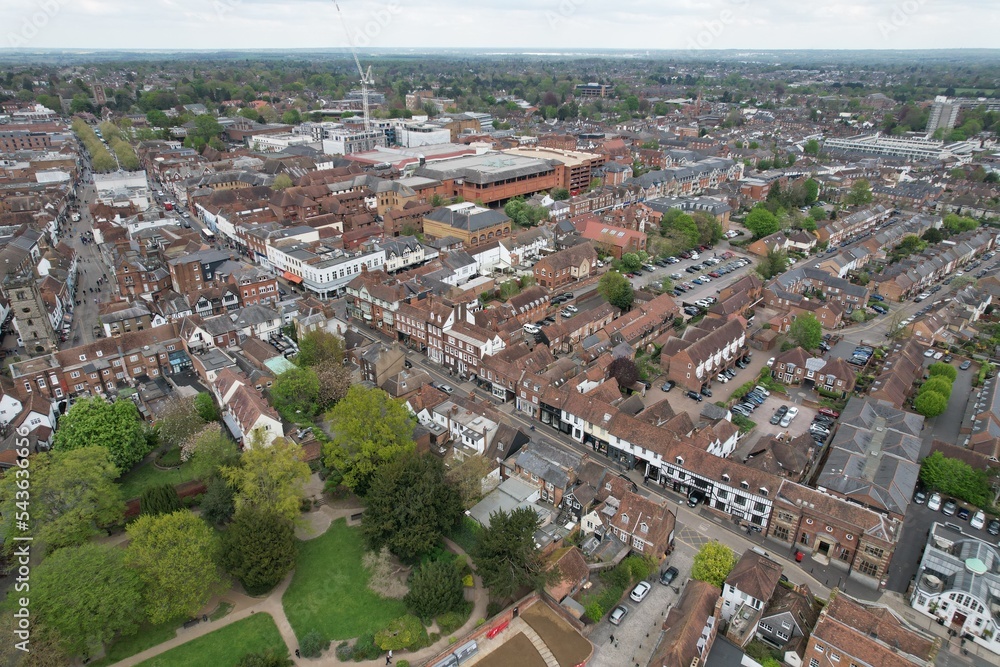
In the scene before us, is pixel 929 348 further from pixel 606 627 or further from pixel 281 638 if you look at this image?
pixel 281 638

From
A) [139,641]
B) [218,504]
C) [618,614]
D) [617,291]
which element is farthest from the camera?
[617,291]

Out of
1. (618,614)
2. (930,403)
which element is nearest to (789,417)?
(930,403)

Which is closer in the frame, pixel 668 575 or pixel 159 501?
pixel 668 575

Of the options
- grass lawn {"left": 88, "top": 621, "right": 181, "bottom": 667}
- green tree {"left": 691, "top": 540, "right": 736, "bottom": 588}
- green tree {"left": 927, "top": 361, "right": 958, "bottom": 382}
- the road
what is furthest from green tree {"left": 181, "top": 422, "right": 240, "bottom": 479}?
green tree {"left": 927, "top": 361, "right": 958, "bottom": 382}

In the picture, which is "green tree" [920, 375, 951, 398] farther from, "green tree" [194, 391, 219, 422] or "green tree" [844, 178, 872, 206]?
"green tree" [844, 178, 872, 206]

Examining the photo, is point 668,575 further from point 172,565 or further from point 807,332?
point 807,332

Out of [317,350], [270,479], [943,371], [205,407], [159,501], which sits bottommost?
[943,371]

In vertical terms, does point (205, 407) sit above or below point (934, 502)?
above

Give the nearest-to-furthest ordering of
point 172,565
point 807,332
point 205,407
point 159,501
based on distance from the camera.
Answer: point 172,565 → point 159,501 → point 205,407 → point 807,332
